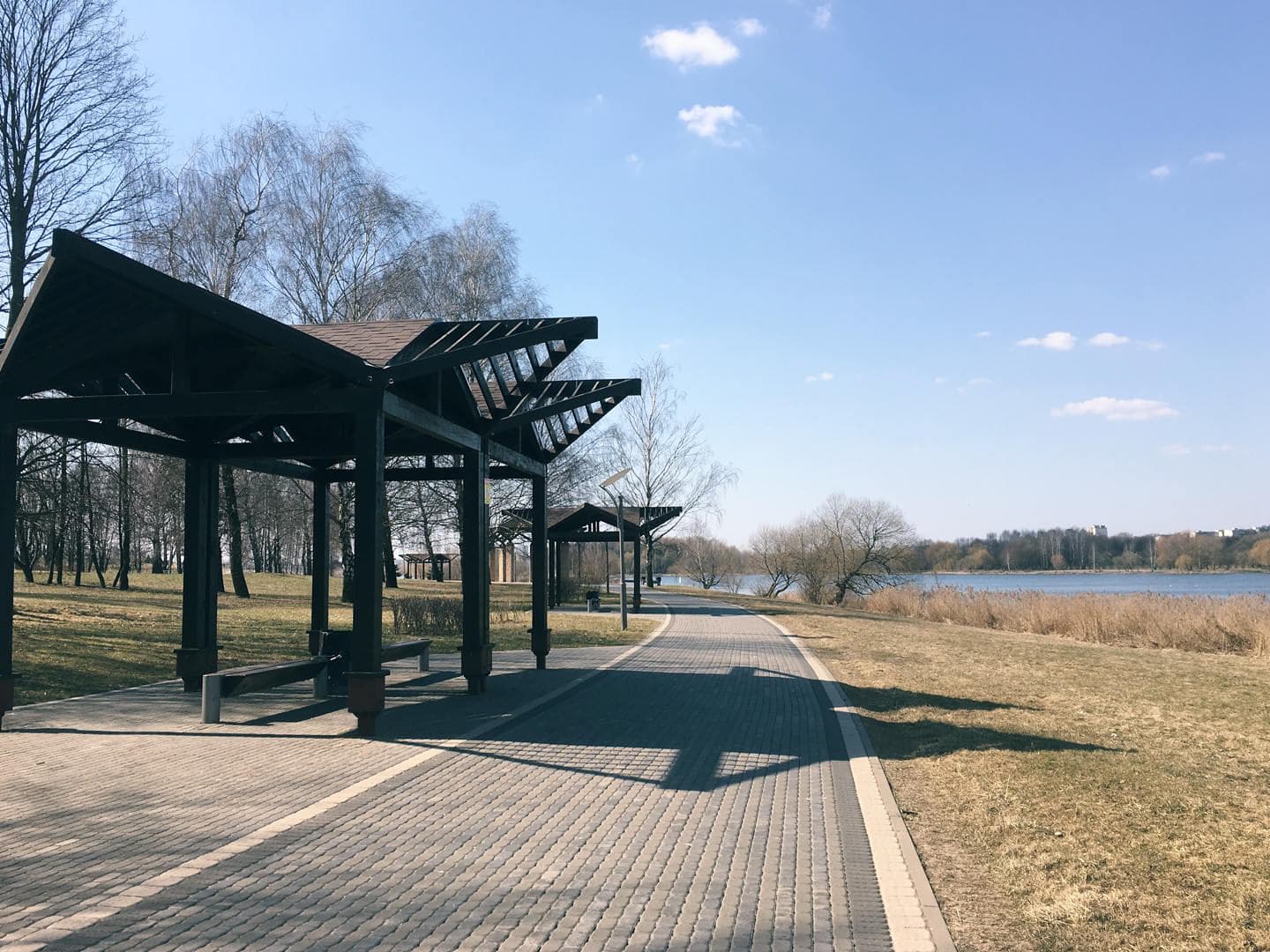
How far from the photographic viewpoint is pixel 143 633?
17.5 meters

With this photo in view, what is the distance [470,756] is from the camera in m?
8.20

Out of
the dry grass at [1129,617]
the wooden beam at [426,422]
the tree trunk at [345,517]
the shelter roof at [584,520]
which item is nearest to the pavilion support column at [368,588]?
the wooden beam at [426,422]

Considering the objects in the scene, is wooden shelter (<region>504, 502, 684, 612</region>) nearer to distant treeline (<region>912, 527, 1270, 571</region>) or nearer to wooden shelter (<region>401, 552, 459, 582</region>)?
wooden shelter (<region>401, 552, 459, 582</region>)

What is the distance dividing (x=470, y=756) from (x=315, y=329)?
5962mm

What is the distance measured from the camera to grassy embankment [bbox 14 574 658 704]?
12953mm

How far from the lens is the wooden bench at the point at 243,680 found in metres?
9.63

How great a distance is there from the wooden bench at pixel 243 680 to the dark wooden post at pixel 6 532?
5.75ft


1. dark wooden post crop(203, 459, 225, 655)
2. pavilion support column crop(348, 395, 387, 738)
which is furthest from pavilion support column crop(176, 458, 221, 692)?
pavilion support column crop(348, 395, 387, 738)

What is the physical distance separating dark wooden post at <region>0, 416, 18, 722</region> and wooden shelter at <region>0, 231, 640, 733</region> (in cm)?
2

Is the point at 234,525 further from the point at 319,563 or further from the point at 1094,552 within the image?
the point at 1094,552

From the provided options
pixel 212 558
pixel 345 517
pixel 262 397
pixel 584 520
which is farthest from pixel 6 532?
pixel 584 520

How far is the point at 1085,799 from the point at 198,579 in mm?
9877

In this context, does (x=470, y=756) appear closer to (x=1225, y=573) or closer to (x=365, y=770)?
(x=365, y=770)

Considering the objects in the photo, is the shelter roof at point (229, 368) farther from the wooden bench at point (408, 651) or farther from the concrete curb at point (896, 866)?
the concrete curb at point (896, 866)
